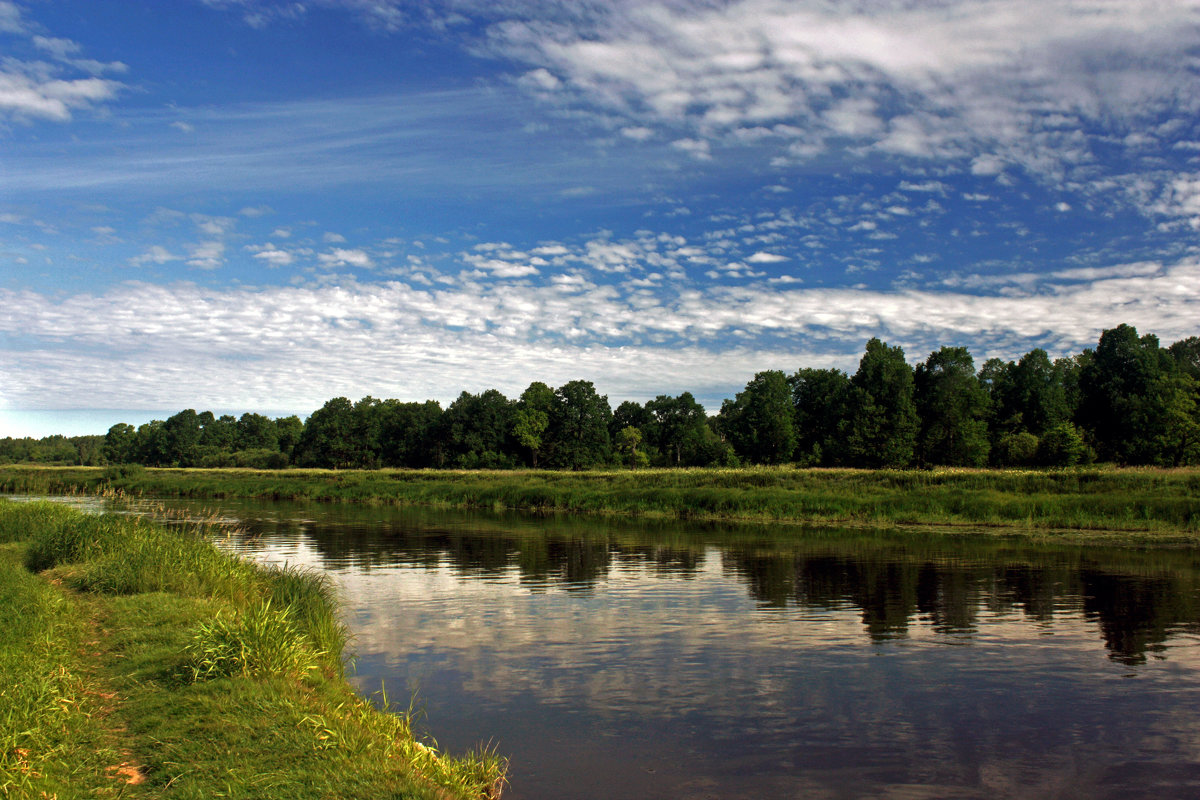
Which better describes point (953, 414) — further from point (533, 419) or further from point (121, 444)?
point (121, 444)

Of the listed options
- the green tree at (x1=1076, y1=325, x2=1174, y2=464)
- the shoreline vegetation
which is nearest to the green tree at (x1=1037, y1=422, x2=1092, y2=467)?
the green tree at (x1=1076, y1=325, x2=1174, y2=464)

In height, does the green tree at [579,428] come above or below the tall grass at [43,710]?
above

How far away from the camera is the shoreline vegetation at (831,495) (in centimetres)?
3225

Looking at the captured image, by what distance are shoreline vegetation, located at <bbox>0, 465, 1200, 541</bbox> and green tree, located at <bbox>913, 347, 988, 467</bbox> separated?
2563cm

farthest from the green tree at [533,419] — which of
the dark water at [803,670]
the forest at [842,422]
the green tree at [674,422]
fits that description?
the dark water at [803,670]

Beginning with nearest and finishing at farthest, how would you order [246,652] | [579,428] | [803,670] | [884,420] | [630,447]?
[246,652], [803,670], [884,420], [579,428], [630,447]

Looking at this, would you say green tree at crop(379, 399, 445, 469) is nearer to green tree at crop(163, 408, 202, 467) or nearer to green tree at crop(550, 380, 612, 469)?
green tree at crop(550, 380, 612, 469)

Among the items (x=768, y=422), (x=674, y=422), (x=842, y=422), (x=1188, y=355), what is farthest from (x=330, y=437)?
(x=1188, y=355)

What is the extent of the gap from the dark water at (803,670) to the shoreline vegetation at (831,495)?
7.97m

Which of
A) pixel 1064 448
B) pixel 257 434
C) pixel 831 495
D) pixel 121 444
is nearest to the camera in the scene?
pixel 831 495

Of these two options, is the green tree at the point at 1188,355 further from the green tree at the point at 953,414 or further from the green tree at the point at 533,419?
the green tree at the point at 533,419

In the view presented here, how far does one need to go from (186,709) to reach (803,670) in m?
9.04

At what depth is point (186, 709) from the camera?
24.3ft

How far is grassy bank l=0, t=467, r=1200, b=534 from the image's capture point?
32500 mm
